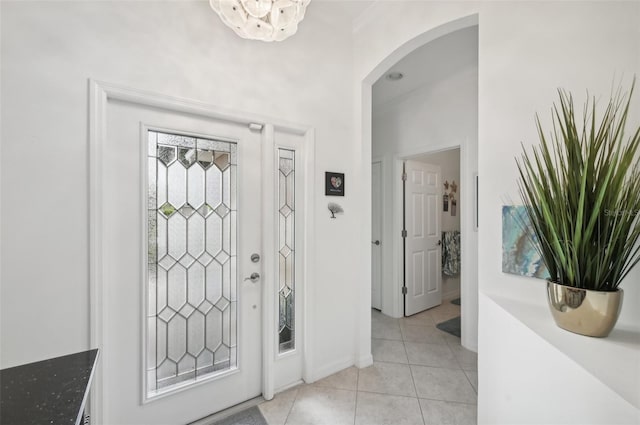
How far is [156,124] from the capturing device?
59.8 inches

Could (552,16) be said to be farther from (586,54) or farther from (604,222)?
(604,222)

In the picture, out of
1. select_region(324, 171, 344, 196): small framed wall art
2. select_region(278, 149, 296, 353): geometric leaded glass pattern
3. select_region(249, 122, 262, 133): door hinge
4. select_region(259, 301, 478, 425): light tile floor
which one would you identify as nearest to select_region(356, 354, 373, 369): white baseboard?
select_region(259, 301, 478, 425): light tile floor

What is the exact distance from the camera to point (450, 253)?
385cm

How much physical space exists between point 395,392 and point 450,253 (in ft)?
8.15

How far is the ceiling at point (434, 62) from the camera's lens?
220cm

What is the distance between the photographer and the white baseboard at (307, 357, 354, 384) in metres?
2.03

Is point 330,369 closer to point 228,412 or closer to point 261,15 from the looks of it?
point 228,412

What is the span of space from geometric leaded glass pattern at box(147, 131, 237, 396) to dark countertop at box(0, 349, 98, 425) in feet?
2.32

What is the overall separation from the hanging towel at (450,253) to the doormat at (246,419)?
310cm

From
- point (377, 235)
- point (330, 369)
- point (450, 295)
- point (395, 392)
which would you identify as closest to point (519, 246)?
point (395, 392)

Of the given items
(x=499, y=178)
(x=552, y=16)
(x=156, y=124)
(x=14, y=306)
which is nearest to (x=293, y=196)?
(x=156, y=124)

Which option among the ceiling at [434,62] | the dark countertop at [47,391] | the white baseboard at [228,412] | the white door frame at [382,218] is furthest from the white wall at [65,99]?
the white door frame at [382,218]

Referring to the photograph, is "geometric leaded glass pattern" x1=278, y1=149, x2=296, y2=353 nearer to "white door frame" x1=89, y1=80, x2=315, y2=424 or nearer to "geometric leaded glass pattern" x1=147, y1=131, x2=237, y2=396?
"white door frame" x1=89, y1=80, x2=315, y2=424

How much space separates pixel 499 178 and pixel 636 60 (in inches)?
25.0
